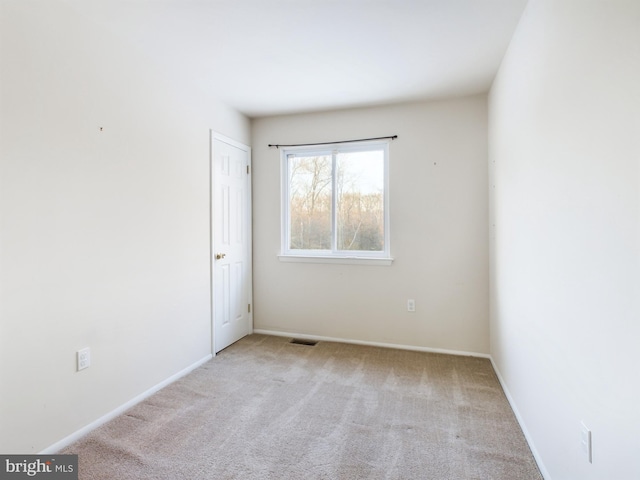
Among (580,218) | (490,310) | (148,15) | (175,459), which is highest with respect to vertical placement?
(148,15)

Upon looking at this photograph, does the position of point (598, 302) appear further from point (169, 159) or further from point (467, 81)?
point (169, 159)

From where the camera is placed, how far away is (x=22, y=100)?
5.20ft

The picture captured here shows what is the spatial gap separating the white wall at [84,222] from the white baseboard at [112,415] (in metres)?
0.04

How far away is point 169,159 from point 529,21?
2507 millimetres

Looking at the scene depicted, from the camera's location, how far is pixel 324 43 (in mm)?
2160

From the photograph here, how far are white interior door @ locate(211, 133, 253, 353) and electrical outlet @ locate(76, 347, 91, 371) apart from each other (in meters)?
1.22

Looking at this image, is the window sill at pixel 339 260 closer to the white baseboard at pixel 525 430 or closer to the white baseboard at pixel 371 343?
the white baseboard at pixel 371 343

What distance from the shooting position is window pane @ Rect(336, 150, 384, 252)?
3375 millimetres

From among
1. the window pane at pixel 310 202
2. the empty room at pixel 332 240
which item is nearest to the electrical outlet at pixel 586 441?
the empty room at pixel 332 240

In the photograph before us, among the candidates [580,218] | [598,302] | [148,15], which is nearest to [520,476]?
[598,302]

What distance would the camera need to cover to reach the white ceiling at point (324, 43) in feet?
5.99

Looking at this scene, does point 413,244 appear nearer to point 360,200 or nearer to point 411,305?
point 411,305

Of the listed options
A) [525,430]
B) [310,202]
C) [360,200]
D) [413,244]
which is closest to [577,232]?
[525,430]

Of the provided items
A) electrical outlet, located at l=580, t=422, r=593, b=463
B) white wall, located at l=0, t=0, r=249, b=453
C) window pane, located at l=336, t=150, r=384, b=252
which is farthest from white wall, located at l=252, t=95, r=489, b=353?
electrical outlet, located at l=580, t=422, r=593, b=463
